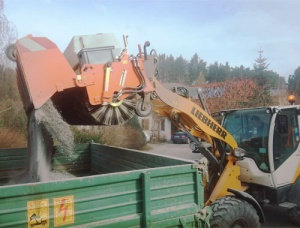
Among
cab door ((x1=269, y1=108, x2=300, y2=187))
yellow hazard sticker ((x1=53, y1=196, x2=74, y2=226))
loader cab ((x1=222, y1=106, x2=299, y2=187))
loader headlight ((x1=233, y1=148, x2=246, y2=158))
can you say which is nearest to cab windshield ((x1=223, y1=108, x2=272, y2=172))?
loader cab ((x1=222, y1=106, x2=299, y2=187))

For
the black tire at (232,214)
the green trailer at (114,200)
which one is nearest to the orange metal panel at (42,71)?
the green trailer at (114,200)

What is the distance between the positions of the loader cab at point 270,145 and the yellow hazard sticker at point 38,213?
11.6 ft

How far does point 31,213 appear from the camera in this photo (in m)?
2.17

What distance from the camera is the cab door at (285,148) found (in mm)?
4770

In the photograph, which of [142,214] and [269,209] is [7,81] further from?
[142,214]

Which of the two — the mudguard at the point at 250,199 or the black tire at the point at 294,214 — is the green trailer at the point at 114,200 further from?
the black tire at the point at 294,214

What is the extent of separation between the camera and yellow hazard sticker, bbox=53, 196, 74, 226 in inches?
89.2

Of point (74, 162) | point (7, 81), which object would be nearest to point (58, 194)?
point (74, 162)

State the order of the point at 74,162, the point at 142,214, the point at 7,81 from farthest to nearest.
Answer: the point at 7,81
the point at 74,162
the point at 142,214

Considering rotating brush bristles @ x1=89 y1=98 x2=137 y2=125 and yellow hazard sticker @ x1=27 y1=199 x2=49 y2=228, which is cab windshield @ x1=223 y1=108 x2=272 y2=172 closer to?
rotating brush bristles @ x1=89 y1=98 x2=137 y2=125

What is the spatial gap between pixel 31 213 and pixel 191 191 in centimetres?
146

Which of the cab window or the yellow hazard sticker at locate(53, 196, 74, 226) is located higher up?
the cab window

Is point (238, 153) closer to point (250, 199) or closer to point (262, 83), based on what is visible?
point (250, 199)

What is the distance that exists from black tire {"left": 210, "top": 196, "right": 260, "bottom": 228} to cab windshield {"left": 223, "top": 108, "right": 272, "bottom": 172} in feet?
3.44
